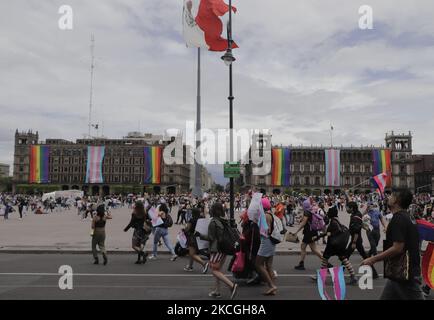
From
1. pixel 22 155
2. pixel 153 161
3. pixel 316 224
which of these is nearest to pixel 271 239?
pixel 316 224

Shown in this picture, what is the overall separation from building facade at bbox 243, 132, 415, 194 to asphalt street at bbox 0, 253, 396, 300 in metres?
96.7

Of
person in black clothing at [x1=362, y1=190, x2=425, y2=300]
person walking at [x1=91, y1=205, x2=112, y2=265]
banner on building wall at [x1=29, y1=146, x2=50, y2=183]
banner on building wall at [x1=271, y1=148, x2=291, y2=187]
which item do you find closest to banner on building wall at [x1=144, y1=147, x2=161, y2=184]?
banner on building wall at [x1=29, y1=146, x2=50, y2=183]

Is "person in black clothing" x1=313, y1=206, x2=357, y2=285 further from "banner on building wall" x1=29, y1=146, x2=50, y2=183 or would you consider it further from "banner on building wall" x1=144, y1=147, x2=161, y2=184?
"banner on building wall" x1=29, y1=146, x2=50, y2=183

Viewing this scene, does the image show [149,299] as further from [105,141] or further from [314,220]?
[105,141]

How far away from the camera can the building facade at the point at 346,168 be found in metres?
106

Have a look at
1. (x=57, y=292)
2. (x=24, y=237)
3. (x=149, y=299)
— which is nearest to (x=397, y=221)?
(x=149, y=299)

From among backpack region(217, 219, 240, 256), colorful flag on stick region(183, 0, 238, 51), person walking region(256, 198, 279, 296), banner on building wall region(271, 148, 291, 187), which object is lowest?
person walking region(256, 198, 279, 296)

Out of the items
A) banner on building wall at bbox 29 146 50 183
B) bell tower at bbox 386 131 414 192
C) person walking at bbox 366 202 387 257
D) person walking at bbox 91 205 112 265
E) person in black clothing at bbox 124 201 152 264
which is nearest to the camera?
person walking at bbox 366 202 387 257

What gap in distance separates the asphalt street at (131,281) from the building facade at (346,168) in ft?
317

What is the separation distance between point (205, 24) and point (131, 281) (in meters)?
10.7

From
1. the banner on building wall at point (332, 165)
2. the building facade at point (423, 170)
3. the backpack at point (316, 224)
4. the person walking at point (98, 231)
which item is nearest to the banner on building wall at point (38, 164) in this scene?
the banner on building wall at point (332, 165)

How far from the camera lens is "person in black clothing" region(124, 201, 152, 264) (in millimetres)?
9907

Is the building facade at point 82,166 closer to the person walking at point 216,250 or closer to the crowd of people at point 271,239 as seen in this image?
the crowd of people at point 271,239
